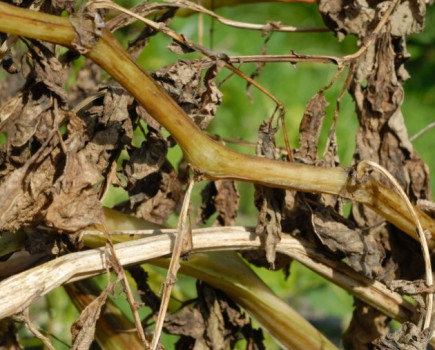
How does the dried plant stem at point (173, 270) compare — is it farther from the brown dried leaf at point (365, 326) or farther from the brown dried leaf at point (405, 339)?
the brown dried leaf at point (365, 326)

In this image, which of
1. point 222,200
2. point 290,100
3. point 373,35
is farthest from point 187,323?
point 290,100

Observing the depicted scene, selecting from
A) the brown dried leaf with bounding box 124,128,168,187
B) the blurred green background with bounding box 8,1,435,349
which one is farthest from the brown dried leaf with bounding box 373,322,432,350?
the blurred green background with bounding box 8,1,435,349

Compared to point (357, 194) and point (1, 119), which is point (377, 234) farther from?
point (1, 119)

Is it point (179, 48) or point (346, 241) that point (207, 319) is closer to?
point (346, 241)

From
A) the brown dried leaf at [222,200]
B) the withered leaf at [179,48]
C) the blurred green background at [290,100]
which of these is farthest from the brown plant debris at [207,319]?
the blurred green background at [290,100]

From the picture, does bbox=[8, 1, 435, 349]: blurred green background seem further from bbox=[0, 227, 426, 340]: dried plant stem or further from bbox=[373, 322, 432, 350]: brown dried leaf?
bbox=[373, 322, 432, 350]: brown dried leaf

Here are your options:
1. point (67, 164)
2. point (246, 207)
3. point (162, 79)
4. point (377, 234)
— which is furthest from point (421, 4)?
point (246, 207)
